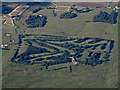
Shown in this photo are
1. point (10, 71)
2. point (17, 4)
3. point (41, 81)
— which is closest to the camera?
point (41, 81)

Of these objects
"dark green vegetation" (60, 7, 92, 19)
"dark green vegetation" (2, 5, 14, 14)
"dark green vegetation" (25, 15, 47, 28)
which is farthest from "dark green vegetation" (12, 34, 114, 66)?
"dark green vegetation" (2, 5, 14, 14)

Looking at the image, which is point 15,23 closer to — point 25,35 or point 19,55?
point 25,35

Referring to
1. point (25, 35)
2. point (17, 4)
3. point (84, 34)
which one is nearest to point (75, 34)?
point (84, 34)

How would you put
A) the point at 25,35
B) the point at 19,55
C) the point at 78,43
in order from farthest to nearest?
the point at 25,35 → the point at 78,43 → the point at 19,55

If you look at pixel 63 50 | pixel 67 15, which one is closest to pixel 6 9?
pixel 67 15

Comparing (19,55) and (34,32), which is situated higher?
(34,32)

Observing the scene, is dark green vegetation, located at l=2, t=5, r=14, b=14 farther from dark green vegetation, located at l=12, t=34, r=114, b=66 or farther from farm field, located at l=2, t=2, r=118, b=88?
dark green vegetation, located at l=12, t=34, r=114, b=66

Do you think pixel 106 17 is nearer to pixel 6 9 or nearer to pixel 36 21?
pixel 36 21
